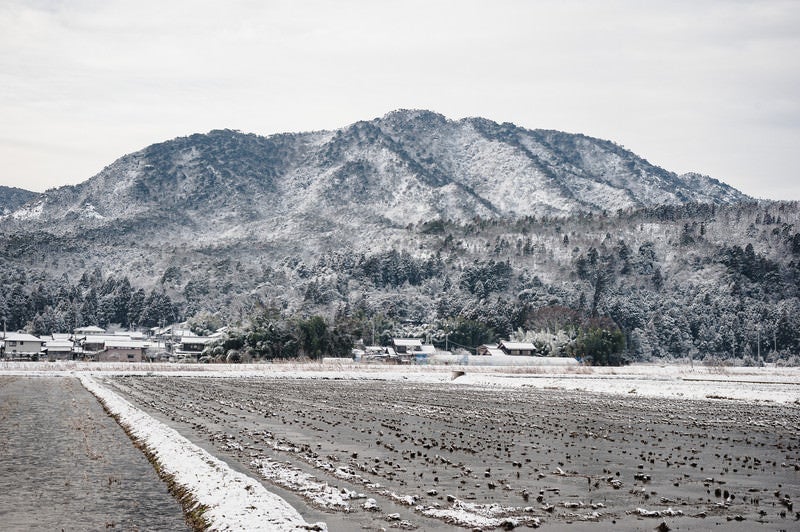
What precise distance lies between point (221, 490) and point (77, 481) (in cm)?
484

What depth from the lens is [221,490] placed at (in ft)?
58.5

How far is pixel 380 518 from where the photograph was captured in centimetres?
1588

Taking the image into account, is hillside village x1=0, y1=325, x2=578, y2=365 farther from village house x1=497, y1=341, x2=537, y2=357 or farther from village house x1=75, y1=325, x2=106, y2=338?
village house x1=75, y1=325, x2=106, y2=338

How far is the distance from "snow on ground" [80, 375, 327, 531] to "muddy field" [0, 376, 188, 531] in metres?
0.59

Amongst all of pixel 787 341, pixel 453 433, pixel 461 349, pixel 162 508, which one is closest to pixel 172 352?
pixel 461 349

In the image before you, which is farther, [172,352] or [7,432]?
[172,352]

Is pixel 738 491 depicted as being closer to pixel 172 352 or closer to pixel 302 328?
pixel 302 328

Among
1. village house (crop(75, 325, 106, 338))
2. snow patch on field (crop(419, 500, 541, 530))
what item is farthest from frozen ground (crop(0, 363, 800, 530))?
village house (crop(75, 325, 106, 338))

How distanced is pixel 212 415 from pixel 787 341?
151748 millimetres

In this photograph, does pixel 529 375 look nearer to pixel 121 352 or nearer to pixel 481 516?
pixel 481 516

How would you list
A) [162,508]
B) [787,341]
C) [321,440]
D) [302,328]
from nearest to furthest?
1. [162,508]
2. [321,440]
3. [302,328]
4. [787,341]

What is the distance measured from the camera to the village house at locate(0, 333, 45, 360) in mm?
151375

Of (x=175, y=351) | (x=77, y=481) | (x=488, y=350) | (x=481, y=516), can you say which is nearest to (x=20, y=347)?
(x=175, y=351)

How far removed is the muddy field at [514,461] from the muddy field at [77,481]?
9.26ft
